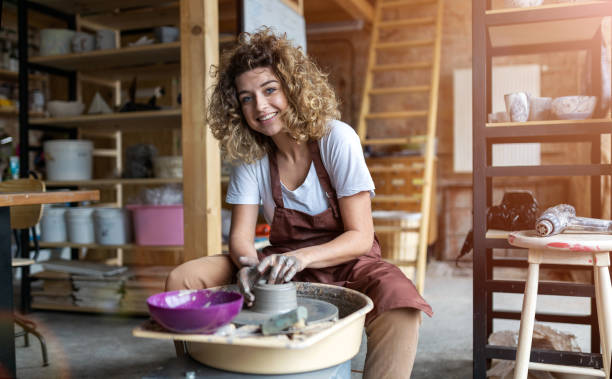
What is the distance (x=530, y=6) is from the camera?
1.96m

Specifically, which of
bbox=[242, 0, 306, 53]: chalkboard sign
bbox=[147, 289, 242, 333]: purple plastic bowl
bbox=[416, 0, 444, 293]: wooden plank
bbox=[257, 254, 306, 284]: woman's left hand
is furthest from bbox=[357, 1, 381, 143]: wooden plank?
bbox=[147, 289, 242, 333]: purple plastic bowl

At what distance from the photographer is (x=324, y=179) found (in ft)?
6.01

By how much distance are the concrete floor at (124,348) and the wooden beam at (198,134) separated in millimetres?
628

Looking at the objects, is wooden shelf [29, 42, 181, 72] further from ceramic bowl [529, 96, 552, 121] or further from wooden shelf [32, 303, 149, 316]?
ceramic bowl [529, 96, 552, 121]

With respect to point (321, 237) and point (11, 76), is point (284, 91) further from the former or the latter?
point (11, 76)

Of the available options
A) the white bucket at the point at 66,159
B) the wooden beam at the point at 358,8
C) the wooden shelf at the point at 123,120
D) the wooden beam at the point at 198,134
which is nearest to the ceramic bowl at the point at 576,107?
the wooden beam at the point at 198,134

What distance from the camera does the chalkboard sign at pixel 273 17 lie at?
306 centimetres

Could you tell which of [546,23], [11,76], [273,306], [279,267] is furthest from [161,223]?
[11,76]

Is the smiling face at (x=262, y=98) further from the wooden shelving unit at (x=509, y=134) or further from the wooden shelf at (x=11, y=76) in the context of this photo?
the wooden shelf at (x=11, y=76)

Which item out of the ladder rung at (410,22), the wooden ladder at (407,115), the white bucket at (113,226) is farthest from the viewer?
the ladder rung at (410,22)

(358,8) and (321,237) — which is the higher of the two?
(358,8)

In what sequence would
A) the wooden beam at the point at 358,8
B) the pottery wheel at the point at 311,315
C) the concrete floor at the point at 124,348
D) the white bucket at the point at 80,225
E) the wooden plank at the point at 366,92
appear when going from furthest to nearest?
the wooden beam at the point at 358,8 → the wooden plank at the point at 366,92 → the white bucket at the point at 80,225 → the concrete floor at the point at 124,348 → the pottery wheel at the point at 311,315

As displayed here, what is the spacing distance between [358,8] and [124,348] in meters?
4.01

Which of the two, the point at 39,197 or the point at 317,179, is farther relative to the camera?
the point at 39,197
